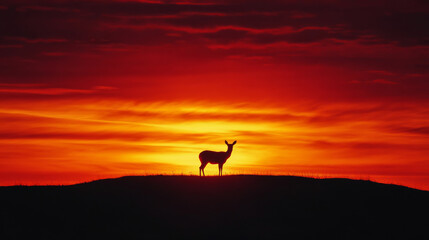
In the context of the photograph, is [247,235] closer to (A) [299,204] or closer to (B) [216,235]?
(B) [216,235]

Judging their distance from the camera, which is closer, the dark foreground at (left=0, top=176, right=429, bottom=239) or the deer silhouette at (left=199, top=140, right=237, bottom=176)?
the dark foreground at (left=0, top=176, right=429, bottom=239)

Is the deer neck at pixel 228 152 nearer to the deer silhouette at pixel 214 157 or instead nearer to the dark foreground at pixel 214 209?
the deer silhouette at pixel 214 157

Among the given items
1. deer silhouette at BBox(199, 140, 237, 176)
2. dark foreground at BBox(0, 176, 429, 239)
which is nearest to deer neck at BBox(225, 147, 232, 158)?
deer silhouette at BBox(199, 140, 237, 176)

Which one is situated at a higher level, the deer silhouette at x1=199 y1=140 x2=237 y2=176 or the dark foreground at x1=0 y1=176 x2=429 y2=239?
the deer silhouette at x1=199 y1=140 x2=237 y2=176

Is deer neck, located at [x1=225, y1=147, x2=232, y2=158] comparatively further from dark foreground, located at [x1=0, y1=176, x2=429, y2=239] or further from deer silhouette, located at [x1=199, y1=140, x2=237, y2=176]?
dark foreground, located at [x1=0, y1=176, x2=429, y2=239]

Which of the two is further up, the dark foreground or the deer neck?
the deer neck

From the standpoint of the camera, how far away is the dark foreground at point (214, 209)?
33656mm

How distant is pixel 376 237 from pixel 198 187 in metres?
9.62

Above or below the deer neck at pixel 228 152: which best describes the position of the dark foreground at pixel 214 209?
below

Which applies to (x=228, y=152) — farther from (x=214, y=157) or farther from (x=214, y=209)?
(x=214, y=209)

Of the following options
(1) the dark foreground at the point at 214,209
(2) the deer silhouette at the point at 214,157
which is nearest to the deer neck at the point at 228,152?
(2) the deer silhouette at the point at 214,157

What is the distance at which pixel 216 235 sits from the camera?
33438 mm

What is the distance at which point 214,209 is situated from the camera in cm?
3619

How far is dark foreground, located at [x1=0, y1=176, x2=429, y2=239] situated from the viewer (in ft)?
110
